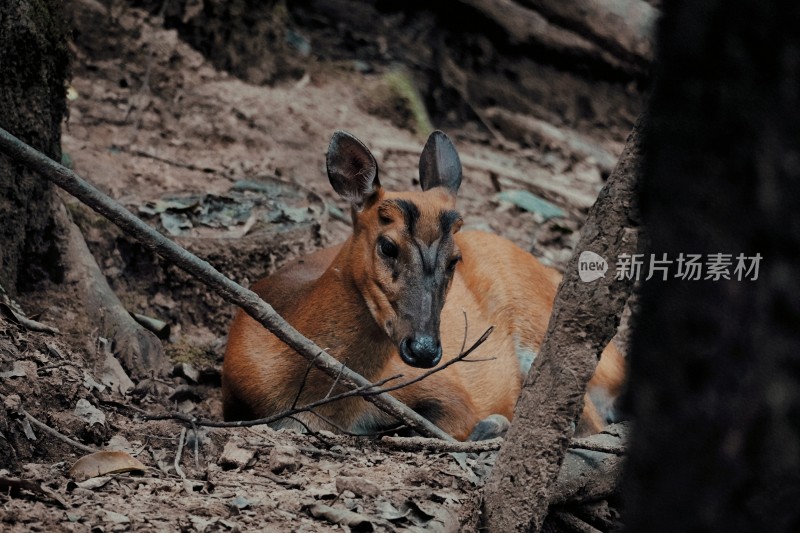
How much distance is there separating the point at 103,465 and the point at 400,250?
1.75 m

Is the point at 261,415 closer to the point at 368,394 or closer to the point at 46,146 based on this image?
the point at 368,394

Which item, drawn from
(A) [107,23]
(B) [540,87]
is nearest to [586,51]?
(B) [540,87]

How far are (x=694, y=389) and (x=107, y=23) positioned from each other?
7.68 metres

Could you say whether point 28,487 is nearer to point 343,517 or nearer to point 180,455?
point 180,455

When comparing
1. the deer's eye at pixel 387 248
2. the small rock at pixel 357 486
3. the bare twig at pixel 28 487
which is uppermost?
the deer's eye at pixel 387 248

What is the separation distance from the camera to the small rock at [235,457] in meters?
4.19

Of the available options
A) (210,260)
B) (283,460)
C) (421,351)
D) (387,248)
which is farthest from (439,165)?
(283,460)

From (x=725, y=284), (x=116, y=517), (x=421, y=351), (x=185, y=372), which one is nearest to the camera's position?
(x=725, y=284)

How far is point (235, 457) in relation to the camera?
4219 millimetres

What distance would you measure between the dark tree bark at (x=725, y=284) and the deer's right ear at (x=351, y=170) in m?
3.52

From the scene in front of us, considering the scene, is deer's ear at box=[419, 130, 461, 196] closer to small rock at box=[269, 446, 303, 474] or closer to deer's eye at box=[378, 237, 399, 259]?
deer's eye at box=[378, 237, 399, 259]

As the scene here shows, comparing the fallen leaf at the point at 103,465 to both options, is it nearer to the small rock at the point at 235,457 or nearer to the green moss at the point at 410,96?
the small rock at the point at 235,457

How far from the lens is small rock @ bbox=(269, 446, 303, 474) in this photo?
420cm

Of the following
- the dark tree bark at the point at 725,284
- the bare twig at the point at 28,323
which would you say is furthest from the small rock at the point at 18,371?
the dark tree bark at the point at 725,284
